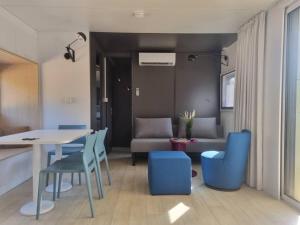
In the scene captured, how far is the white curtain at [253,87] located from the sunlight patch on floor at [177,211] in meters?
1.20

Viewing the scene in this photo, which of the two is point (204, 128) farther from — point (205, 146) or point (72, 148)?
point (72, 148)

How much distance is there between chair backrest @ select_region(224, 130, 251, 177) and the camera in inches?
119

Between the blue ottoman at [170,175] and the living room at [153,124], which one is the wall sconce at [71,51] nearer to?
the living room at [153,124]

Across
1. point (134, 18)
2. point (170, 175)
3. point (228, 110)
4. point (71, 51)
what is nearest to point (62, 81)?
point (71, 51)

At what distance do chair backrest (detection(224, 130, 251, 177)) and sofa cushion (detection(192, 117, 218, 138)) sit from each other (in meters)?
1.78

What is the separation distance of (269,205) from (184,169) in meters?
1.00

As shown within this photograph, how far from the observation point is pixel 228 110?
498 cm

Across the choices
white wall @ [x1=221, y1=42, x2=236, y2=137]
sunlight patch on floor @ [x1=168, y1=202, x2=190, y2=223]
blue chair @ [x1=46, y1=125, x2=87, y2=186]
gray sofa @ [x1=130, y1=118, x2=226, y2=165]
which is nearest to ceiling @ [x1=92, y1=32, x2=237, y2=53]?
white wall @ [x1=221, y1=42, x2=236, y2=137]

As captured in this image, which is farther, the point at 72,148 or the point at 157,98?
the point at 157,98

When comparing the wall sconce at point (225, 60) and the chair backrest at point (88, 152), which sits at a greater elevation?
the wall sconce at point (225, 60)

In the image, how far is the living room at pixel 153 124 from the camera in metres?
2.55

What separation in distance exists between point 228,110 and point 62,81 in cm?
324

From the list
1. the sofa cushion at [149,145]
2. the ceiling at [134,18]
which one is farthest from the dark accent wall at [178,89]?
the ceiling at [134,18]

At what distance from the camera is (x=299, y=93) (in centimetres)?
262
